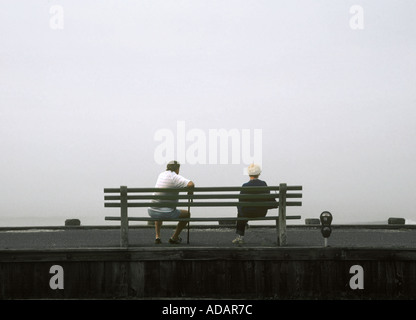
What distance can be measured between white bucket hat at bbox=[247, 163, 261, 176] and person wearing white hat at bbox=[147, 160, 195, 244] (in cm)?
125

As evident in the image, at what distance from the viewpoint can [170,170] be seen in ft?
43.0

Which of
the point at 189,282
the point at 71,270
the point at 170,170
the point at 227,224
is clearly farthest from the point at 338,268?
the point at 227,224

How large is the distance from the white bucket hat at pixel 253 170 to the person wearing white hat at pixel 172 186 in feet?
4.09

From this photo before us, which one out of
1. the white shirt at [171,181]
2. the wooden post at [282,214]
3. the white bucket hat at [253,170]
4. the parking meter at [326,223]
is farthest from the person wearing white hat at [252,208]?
the parking meter at [326,223]

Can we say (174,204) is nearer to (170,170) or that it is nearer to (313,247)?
(170,170)

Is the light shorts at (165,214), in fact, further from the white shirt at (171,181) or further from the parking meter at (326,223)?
the parking meter at (326,223)

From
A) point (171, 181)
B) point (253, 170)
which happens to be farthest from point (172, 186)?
point (253, 170)

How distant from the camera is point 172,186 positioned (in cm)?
1291

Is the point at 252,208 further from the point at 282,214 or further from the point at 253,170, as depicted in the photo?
the point at 253,170

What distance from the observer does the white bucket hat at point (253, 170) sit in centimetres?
Result: 1291

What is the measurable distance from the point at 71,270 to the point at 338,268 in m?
4.83

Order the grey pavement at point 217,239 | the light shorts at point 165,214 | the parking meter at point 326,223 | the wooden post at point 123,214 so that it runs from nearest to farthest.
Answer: the parking meter at point 326,223
the wooden post at point 123,214
the light shorts at point 165,214
the grey pavement at point 217,239

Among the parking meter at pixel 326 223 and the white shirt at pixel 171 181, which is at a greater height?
the white shirt at pixel 171 181

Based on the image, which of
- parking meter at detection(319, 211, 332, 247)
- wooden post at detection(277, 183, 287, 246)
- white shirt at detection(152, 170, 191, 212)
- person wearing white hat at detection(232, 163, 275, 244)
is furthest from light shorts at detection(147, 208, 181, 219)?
parking meter at detection(319, 211, 332, 247)
